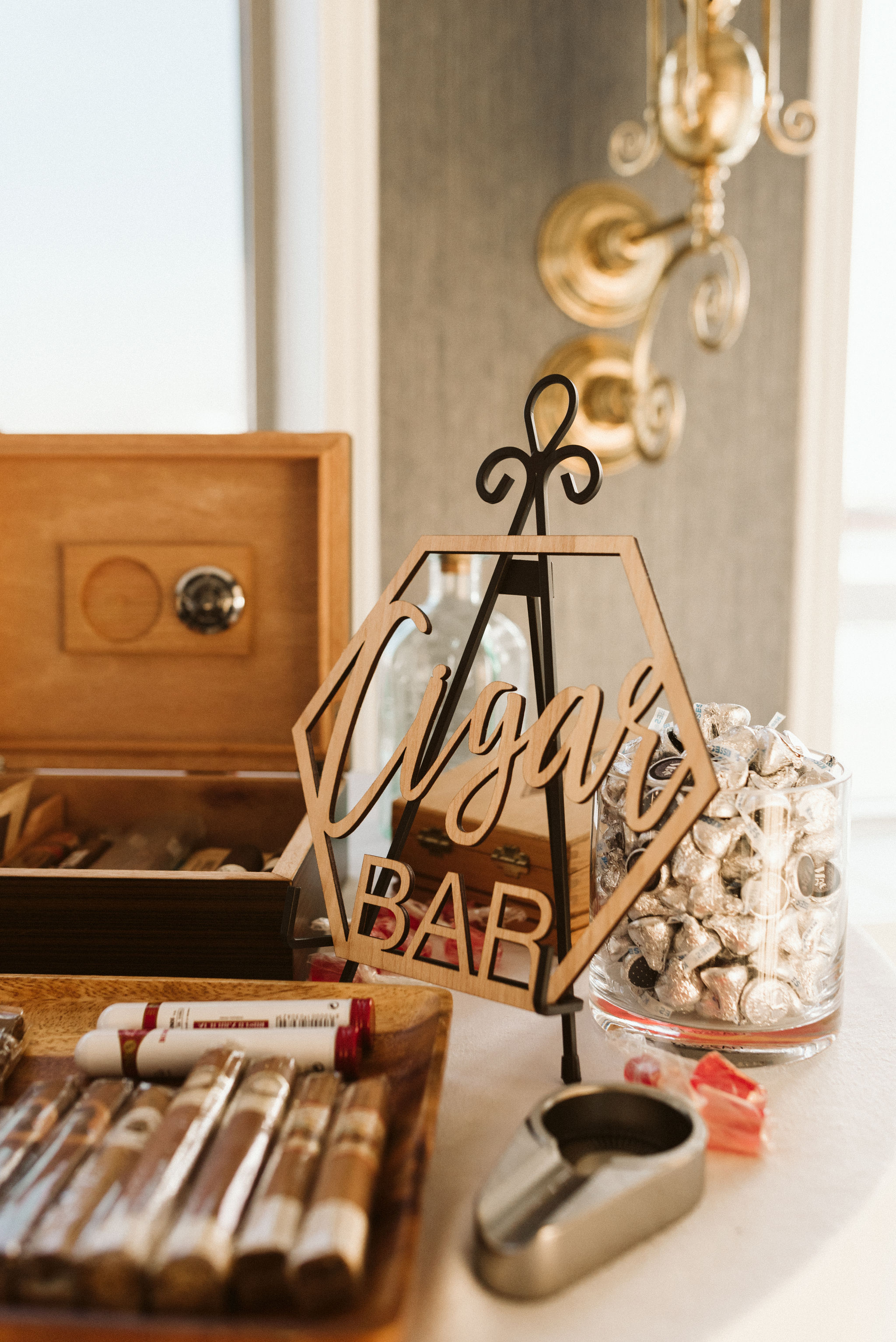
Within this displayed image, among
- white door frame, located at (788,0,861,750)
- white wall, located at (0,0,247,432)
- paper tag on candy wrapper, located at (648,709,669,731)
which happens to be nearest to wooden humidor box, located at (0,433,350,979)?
paper tag on candy wrapper, located at (648,709,669,731)

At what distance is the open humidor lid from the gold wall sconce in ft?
2.07

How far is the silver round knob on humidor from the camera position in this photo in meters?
1.05

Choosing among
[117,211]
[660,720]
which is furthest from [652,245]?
[660,720]

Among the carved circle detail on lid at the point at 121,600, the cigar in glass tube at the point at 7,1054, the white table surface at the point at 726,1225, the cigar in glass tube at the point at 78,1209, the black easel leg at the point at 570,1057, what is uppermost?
the carved circle detail on lid at the point at 121,600

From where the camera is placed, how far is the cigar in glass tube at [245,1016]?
52cm

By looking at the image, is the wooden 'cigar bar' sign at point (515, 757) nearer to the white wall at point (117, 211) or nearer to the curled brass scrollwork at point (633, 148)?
the curled brass scrollwork at point (633, 148)

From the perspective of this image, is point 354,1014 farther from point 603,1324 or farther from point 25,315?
point 25,315

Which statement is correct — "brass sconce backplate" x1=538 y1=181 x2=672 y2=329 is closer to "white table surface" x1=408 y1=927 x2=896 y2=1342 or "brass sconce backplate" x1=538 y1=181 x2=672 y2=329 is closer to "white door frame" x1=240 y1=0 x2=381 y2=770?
"white door frame" x1=240 y1=0 x2=381 y2=770

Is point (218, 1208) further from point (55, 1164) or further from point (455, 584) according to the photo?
point (455, 584)

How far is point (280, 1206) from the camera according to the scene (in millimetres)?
375

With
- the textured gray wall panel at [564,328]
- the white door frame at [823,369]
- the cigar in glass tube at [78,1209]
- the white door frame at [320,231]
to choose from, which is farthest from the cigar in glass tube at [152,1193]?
the white door frame at [823,369]

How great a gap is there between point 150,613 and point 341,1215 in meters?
0.81

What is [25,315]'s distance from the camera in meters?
1.63

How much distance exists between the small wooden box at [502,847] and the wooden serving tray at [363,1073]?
16cm
